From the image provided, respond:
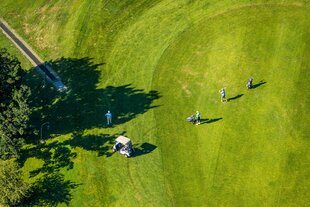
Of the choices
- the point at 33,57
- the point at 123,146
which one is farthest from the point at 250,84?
the point at 33,57

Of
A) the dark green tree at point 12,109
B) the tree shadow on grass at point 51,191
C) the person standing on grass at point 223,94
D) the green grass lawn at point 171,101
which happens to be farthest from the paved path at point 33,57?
the person standing on grass at point 223,94

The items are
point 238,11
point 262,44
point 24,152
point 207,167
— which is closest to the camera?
point 207,167

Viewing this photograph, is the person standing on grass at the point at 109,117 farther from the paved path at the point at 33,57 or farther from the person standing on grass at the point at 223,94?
the person standing on grass at the point at 223,94

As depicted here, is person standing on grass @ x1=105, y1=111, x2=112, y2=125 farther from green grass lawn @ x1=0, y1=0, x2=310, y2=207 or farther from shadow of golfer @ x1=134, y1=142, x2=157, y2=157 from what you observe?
shadow of golfer @ x1=134, y1=142, x2=157, y2=157

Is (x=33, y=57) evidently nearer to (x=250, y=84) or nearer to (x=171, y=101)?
(x=171, y=101)

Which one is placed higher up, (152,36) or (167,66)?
(152,36)

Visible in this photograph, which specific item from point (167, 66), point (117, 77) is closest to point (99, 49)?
point (117, 77)

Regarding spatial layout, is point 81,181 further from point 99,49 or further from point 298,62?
point 298,62
